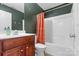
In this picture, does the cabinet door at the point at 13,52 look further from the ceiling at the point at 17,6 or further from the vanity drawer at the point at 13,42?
the ceiling at the point at 17,6

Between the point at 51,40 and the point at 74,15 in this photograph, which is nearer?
the point at 74,15

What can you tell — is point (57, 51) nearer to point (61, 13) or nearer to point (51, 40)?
point (51, 40)

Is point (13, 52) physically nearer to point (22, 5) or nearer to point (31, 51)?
point (31, 51)

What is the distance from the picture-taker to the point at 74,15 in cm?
191

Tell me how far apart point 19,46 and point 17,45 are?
0.19ft

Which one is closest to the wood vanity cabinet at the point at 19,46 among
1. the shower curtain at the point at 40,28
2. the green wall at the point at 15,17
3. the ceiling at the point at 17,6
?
the shower curtain at the point at 40,28

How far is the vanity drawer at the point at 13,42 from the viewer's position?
1.53 meters

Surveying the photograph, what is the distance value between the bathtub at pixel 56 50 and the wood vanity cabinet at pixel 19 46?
11.6 inches

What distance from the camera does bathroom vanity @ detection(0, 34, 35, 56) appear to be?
1523 millimetres

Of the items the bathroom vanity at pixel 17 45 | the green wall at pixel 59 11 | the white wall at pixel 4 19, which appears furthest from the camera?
the green wall at pixel 59 11

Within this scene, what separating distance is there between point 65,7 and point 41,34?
67cm

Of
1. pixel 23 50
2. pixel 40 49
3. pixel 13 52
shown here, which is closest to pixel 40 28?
pixel 40 49

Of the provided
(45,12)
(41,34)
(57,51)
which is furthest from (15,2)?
(57,51)

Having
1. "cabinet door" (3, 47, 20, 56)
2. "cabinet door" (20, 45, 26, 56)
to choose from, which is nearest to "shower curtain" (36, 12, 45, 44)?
"cabinet door" (20, 45, 26, 56)
